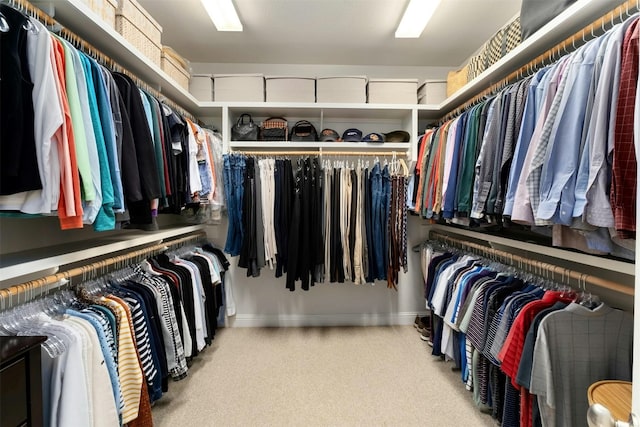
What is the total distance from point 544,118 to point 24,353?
6.30 ft

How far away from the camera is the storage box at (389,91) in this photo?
9.48 feet

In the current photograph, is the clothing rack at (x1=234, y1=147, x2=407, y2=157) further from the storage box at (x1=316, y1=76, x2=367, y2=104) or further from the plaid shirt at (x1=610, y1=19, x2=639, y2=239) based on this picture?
the plaid shirt at (x1=610, y1=19, x2=639, y2=239)

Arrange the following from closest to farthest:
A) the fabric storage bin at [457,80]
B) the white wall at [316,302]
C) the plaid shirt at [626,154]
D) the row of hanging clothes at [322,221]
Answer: the plaid shirt at [626,154] → the fabric storage bin at [457,80] → the row of hanging clothes at [322,221] → the white wall at [316,302]

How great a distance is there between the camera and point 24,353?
854 millimetres

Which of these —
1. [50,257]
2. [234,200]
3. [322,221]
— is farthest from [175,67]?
[50,257]

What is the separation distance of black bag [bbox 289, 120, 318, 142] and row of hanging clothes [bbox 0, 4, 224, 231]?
4.79 feet

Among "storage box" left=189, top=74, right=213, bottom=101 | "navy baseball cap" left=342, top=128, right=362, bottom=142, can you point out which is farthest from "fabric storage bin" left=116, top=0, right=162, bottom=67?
"navy baseball cap" left=342, top=128, right=362, bottom=142

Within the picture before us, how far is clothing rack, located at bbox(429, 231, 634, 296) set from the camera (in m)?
1.29

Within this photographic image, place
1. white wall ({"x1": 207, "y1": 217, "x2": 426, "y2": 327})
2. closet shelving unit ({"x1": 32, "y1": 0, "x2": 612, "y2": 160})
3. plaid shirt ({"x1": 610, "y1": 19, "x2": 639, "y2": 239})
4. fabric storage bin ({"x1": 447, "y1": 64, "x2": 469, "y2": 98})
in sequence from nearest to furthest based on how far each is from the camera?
plaid shirt ({"x1": 610, "y1": 19, "x2": 639, "y2": 239}) → closet shelving unit ({"x1": 32, "y1": 0, "x2": 612, "y2": 160}) → fabric storage bin ({"x1": 447, "y1": 64, "x2": 469, "y2": 98}) → white wall ({"x1": 207, "y1": 217, "x2": 426, "y2": 327})

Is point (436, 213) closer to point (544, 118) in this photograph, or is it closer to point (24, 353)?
point (544, 118)

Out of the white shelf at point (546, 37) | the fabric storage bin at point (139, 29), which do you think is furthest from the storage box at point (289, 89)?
the white shelf at point (546, 37)

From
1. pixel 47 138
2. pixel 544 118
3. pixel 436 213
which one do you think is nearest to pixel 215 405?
pixel 47 138

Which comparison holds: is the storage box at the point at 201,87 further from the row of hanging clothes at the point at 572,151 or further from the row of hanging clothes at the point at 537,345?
the row of hanging clothes at the point at 537,345

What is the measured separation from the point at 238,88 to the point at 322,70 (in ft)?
3.07
